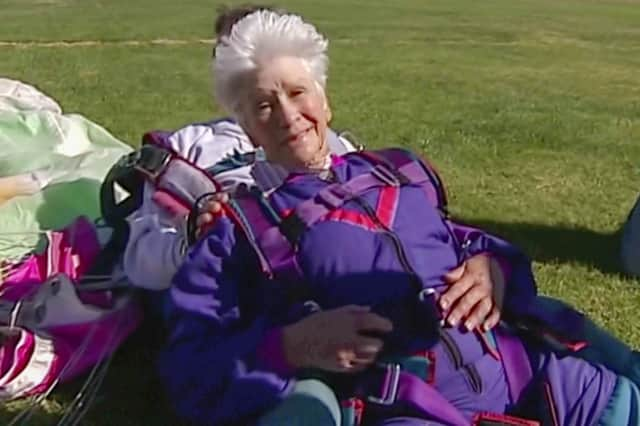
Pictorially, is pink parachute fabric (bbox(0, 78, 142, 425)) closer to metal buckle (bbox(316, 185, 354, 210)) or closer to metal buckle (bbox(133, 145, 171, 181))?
metal buckle (bbox(133, 145, 171, 181))

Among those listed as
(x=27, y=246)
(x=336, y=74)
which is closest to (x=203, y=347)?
(x=27, y=246)

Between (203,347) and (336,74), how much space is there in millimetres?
10828

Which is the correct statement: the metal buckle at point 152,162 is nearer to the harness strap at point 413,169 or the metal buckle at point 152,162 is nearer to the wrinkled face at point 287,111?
the wrinkled face at point 287,111

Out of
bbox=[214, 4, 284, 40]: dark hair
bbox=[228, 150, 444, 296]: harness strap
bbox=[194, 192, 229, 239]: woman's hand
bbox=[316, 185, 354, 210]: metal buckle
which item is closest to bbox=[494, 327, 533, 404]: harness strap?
bbox=[228, 150, 444, 296]: harness strap

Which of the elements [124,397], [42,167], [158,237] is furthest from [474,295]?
[42,167]

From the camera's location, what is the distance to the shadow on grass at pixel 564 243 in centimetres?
583

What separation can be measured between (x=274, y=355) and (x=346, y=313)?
0.22 meters

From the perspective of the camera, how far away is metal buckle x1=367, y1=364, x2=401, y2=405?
10.4ft

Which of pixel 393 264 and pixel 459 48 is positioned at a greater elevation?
pixel 393 264

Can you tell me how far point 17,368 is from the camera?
393 cm

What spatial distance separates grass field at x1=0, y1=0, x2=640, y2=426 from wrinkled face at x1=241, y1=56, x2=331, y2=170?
1052 millimetres

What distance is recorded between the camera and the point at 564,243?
618 cm

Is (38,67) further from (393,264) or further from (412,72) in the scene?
(393,264)

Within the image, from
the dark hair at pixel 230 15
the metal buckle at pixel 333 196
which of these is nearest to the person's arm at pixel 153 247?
the metal buckle at pixel 333 196
